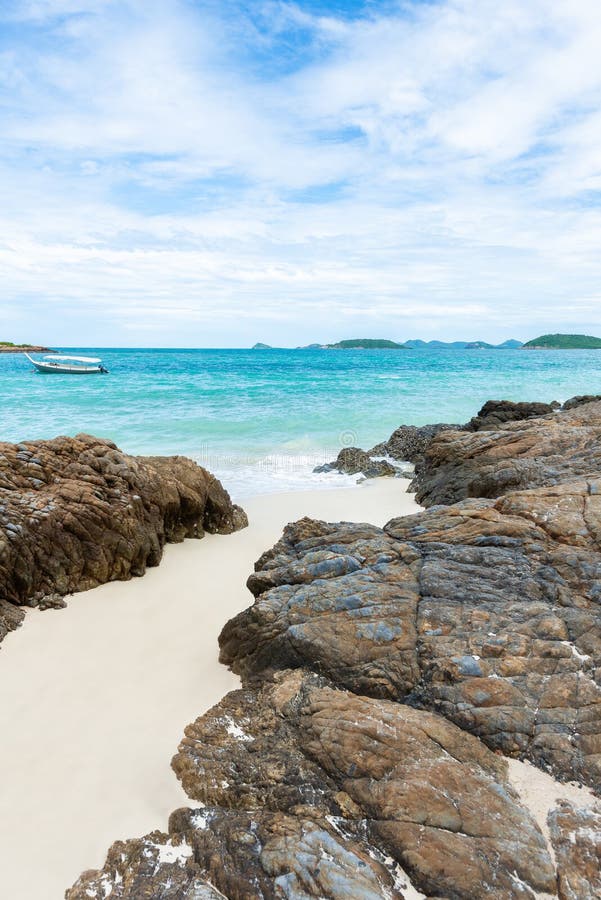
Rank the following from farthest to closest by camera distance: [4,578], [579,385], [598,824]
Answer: [579,385] → [4,578] → [598,824]

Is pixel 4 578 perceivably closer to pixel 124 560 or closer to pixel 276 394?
pixel 124 560

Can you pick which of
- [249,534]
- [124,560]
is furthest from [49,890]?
[249,534]

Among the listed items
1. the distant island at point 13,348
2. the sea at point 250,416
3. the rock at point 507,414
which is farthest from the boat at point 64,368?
the distant island at point 13,348

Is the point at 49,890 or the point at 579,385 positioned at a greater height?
the point at 579,385

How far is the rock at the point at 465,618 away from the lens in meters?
3.86

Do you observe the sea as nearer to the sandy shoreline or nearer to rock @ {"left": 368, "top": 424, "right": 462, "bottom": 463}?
rock @ {"left": 368, "top": 424, "right": 462, "bottom": 463}

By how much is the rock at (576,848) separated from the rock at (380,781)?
0.09 metres

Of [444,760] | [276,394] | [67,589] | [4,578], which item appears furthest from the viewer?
[276,394]

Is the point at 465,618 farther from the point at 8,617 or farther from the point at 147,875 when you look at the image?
the point at 8,617

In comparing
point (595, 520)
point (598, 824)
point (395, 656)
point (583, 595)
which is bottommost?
point (598, 824)

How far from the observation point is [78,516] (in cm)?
728

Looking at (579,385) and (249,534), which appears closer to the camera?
(249,534)

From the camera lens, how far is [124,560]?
298 inches

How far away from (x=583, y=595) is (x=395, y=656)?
6.28 ft
